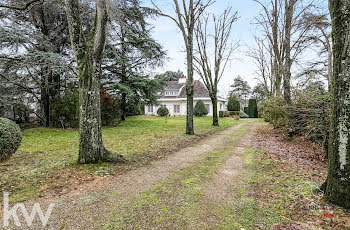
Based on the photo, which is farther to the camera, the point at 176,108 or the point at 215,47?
the point at 176,108

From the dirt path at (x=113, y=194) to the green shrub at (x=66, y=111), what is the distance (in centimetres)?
975

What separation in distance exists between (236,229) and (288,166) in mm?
3381

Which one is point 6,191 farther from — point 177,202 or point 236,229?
point 236,229

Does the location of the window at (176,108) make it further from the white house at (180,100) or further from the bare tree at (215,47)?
the bare tree at (215,47)

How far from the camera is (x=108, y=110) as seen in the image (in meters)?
14.3

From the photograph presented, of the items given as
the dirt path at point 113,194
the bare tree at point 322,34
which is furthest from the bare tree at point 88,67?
the bare tree at point 322,34

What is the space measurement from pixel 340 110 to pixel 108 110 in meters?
13.8

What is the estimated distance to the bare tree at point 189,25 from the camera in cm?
1069

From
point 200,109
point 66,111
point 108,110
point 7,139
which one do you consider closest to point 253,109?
point 200,109

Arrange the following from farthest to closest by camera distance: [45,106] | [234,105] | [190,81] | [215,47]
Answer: [234,105] → [215,47] → [45,106] → [190,81]

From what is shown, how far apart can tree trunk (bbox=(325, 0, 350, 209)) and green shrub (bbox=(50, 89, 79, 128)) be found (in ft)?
43.6

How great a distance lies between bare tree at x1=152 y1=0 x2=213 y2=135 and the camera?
35.1ft

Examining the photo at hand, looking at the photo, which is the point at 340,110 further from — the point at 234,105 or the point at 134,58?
the point at 234,105

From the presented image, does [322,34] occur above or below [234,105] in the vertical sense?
above
